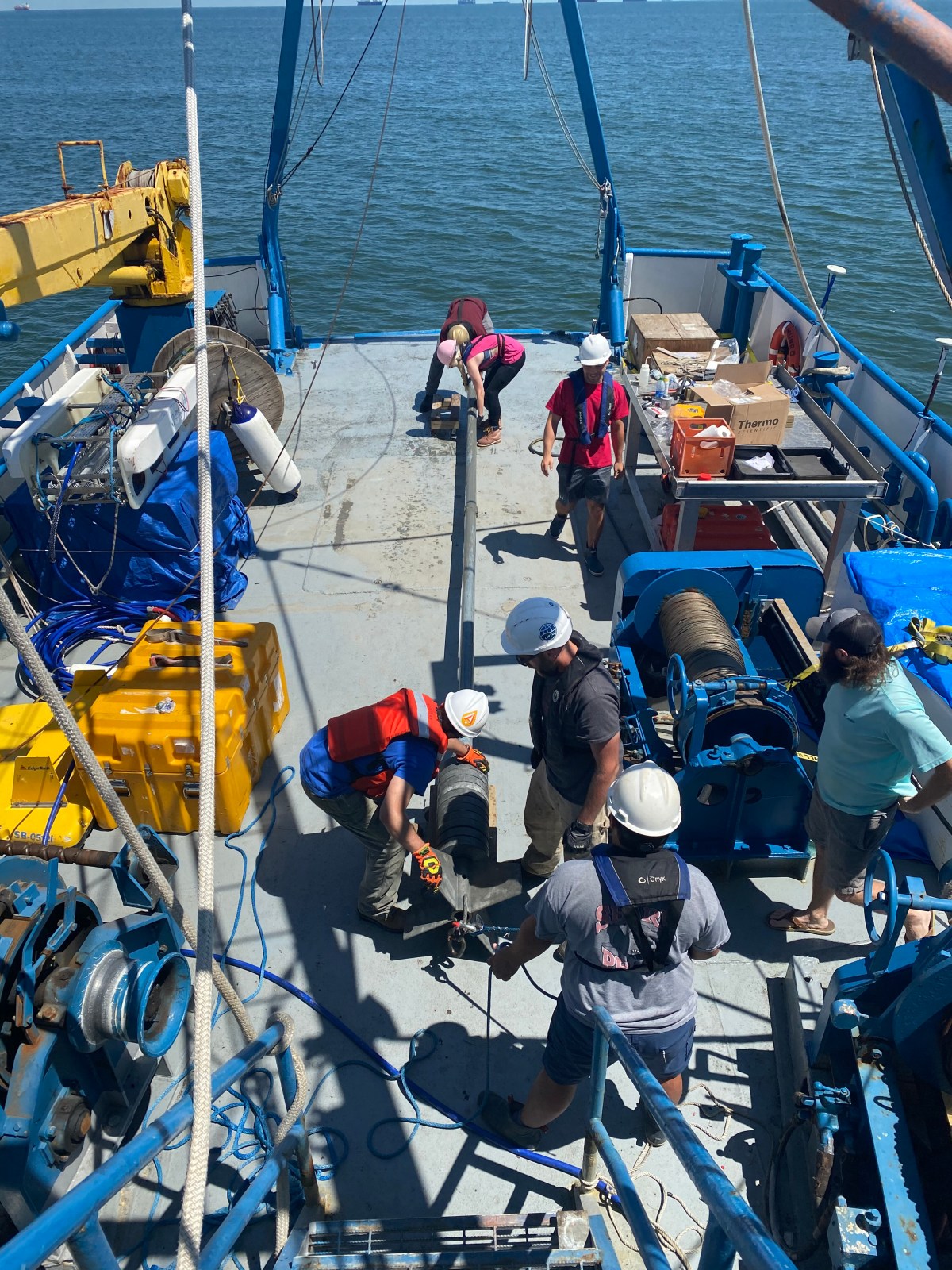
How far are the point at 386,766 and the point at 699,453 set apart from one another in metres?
3.51

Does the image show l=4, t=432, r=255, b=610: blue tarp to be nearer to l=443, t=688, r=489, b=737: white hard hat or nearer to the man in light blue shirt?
l=443, t=688, r=489, b=737: white hard hat

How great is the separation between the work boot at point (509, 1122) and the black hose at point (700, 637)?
2.12 metres

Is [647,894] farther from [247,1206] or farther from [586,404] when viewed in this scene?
[586,404]

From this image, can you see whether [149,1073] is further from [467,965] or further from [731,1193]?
[731,1193]

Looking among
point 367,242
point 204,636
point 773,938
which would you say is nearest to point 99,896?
point 204,636

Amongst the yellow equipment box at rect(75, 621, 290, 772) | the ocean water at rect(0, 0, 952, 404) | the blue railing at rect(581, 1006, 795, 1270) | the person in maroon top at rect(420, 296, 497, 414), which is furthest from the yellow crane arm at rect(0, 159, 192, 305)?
the blue railing at rect(581, 1006, 795, 1270)

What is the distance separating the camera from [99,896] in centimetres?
458

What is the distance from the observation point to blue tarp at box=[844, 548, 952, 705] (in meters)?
4.55

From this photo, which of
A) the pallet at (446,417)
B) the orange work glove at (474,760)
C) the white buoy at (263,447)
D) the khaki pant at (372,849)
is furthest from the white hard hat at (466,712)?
the pallet at (446,417)

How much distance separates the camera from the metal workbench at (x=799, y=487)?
235 inches

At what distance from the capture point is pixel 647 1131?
11.4 feet

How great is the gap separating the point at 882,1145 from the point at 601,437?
4.96m

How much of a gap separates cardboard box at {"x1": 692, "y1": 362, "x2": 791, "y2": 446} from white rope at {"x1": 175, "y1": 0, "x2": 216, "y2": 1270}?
161 inches

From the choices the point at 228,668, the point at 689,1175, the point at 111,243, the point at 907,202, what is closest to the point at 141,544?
the point at 228,668
